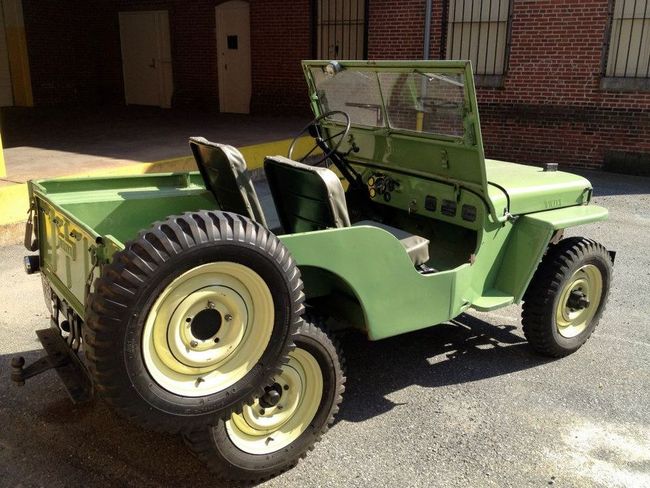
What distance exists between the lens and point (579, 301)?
417cm

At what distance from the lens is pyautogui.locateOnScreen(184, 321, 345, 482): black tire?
274cm

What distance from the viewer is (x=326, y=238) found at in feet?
9.52

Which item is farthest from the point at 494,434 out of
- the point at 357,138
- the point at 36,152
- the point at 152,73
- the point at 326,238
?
the point at 152,73

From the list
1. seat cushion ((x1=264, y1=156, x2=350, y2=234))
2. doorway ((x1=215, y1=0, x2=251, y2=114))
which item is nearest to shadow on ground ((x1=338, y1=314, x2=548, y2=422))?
seat cushion ((x1=264, y1=156, x2=350, y2=234))

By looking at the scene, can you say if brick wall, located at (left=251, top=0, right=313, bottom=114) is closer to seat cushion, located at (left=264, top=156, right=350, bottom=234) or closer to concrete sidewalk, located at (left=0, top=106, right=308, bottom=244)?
concrete sidewalk, located at (left=0, top=106, right=308, bottom=244)

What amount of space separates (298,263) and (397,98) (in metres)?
1.51

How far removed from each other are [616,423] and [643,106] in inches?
322

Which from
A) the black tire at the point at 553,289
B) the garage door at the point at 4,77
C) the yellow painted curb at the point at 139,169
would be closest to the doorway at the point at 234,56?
the yellow painted curb at the point at 139,169

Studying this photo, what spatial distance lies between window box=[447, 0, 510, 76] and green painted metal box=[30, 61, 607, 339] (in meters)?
7.40

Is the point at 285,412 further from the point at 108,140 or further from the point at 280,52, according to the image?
the point at 280,52

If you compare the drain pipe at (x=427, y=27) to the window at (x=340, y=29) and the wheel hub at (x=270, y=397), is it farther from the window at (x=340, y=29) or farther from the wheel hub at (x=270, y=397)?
the wheel hub at (x=270, y=397)

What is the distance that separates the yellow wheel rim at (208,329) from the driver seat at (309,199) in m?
0.73

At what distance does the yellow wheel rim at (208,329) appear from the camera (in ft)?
8.09

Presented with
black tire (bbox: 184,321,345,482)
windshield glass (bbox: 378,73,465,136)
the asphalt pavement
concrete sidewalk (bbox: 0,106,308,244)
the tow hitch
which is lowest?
the asphalt pavement
